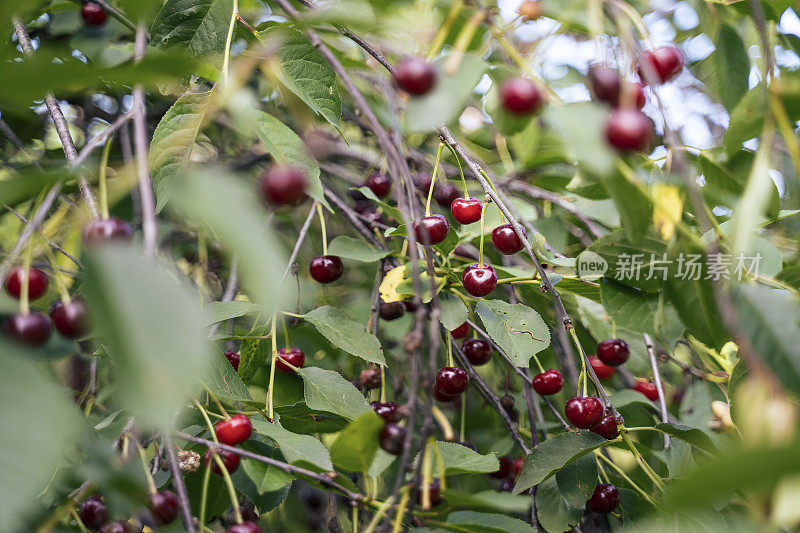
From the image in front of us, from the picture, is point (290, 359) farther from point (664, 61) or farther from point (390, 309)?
point (664, 61)

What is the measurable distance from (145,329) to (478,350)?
104 centimetres

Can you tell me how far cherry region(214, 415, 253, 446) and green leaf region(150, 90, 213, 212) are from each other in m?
0.35

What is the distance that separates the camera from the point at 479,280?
1.13 meters

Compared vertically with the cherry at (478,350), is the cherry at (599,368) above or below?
below

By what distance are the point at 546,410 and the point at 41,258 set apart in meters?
1.75

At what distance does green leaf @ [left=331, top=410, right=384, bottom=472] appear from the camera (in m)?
0.73

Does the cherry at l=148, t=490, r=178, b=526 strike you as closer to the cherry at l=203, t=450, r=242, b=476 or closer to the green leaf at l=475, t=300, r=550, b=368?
the cherry at l=203, t=450, r=242, b=476

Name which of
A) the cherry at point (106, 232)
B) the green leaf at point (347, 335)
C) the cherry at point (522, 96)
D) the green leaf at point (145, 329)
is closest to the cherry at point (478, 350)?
the green leaf at point (347, 335)

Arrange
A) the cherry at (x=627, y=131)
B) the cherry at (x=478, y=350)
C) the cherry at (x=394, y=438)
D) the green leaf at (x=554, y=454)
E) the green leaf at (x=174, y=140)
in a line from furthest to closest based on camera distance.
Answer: the cherry at (x=478, y=350)
the green leaf at (x=554, y=454)
the green leaf at (x=174, y=140)
the cherry at (x=394, y=438)
the cherry at (x=627, y=131)

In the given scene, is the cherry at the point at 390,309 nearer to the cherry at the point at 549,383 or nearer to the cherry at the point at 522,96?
the cherry at the point at 549,383

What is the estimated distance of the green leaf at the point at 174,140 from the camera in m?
0.94

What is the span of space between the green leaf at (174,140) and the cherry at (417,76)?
17.5 inches

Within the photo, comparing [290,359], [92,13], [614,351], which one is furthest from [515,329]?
[92,13]

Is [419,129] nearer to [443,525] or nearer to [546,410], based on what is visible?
[443,525]
